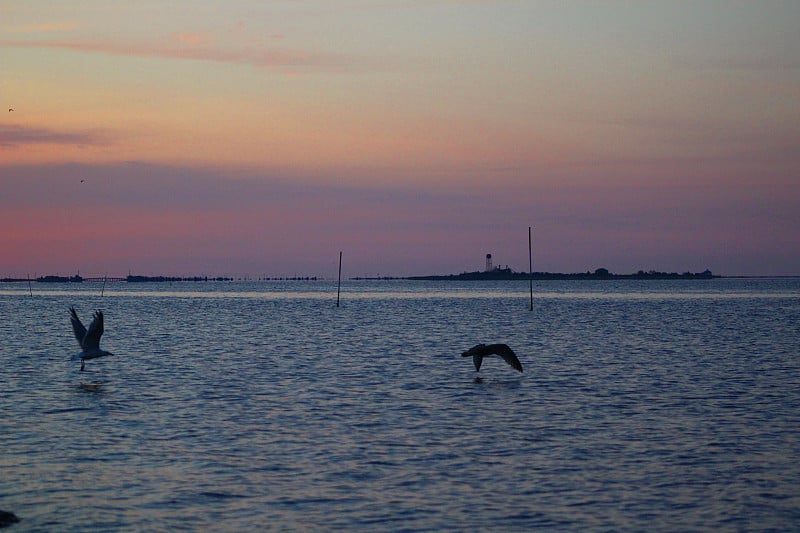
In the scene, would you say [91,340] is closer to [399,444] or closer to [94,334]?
[94,334]

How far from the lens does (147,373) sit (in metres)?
35.6

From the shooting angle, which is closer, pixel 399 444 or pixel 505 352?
pixel 399 444

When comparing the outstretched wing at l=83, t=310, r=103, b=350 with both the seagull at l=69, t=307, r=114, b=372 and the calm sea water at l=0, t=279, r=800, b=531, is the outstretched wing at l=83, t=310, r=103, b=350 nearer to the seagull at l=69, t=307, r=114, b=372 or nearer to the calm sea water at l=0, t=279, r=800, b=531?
the seagull at l=69, t=307, r=114, b=372

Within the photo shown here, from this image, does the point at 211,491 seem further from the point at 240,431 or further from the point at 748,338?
the point at 748,338

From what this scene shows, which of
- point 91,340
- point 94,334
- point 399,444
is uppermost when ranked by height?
point 94,334

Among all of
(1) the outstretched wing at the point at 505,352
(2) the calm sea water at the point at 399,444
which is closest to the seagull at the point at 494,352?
(1) the outstretched wing at the point at 505,352

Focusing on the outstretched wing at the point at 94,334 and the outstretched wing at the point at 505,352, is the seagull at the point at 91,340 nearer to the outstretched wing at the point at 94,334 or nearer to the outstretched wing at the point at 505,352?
the outstretched wing at the point at 94,334

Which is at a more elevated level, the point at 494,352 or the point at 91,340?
the point at 91,340

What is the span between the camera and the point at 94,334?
105ft

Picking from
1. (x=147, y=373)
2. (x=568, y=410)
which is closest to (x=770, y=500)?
(x=568, y=410)

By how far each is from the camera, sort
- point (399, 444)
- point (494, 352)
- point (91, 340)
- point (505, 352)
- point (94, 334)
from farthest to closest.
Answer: point (505, 352) → point (494, 352) → point (91, 340) → point (94, 334) → point (399, 444)

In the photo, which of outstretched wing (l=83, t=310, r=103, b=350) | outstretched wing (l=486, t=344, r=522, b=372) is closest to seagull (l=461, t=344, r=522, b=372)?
outstretched wing (l=486, t=344, r=522, b=372)

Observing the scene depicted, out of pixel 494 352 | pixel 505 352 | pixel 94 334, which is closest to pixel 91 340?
pixel 94 334

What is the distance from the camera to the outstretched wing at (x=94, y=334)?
31694 mm
